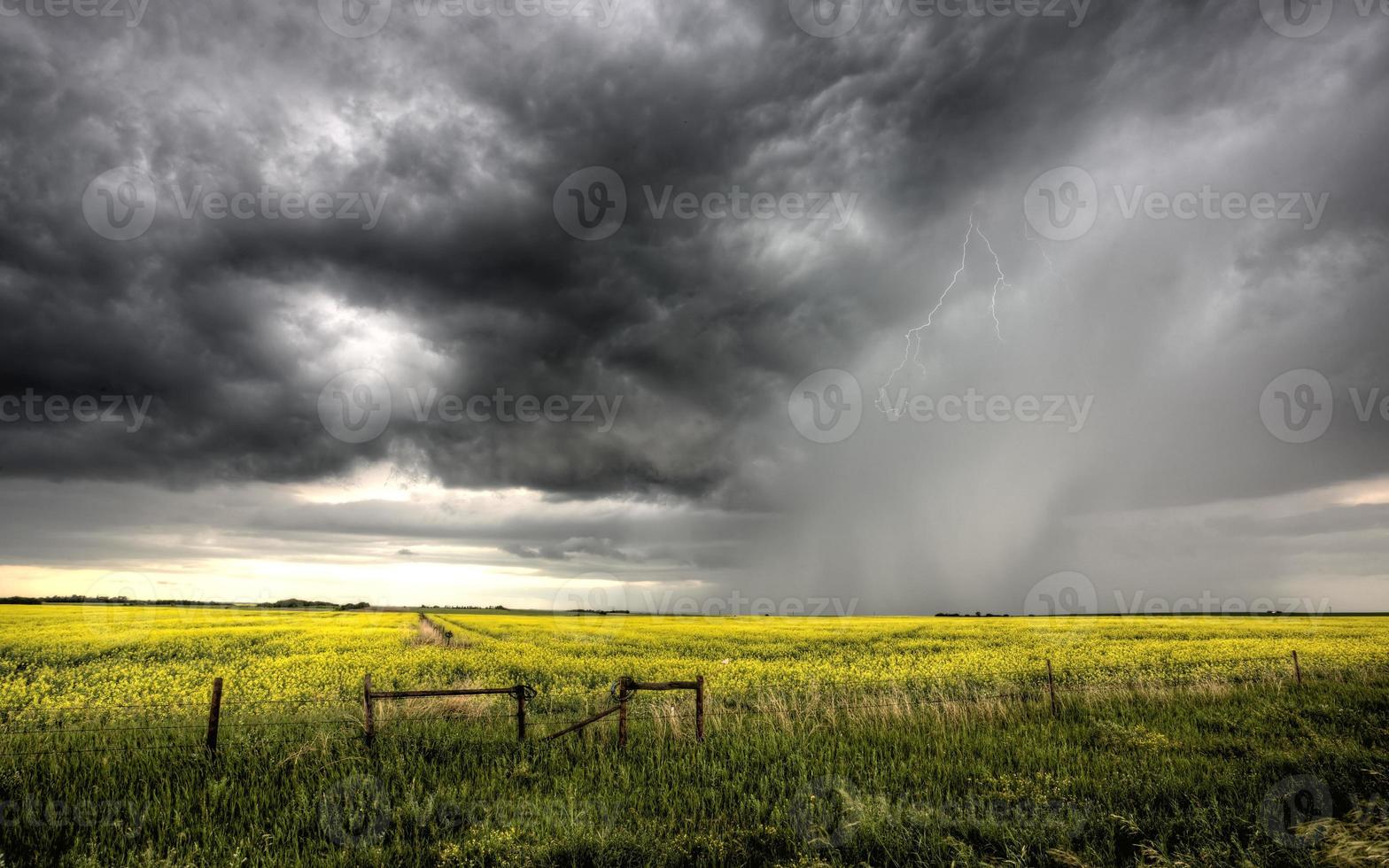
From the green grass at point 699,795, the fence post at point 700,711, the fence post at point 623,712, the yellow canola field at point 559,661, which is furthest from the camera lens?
the yellow canola field at point 559,661

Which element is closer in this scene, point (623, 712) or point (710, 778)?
point (710, 778)

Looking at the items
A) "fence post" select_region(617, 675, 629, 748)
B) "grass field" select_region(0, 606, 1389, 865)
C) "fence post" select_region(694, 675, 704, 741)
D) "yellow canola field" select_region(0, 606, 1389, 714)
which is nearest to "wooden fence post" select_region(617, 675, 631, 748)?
"fence post" select_region(617, 675, 629, 748)

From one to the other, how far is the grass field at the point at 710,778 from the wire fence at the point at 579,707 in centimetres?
Answer: 13

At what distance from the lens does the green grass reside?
7.48 m

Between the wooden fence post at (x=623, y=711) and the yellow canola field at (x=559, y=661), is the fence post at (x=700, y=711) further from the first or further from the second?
the yellow canola field at (x=559, y=661)

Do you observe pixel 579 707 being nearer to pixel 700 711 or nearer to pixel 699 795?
pixel 700 711

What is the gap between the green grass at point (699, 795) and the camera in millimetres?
7480

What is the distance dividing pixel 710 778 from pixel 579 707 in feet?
31.6

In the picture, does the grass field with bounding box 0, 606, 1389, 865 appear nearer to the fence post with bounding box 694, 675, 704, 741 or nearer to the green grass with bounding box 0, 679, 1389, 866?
the green grass with bounding box 0, 679, 1389, 866

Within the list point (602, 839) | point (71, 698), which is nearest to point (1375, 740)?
point (602, 839)

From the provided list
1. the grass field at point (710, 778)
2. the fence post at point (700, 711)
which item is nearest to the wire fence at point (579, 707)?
the fence post at point (700, 711)

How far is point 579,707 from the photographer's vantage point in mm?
19047

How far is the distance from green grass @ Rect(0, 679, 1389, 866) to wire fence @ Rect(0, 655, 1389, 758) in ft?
0.90

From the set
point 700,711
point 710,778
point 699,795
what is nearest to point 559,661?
point 700,711
